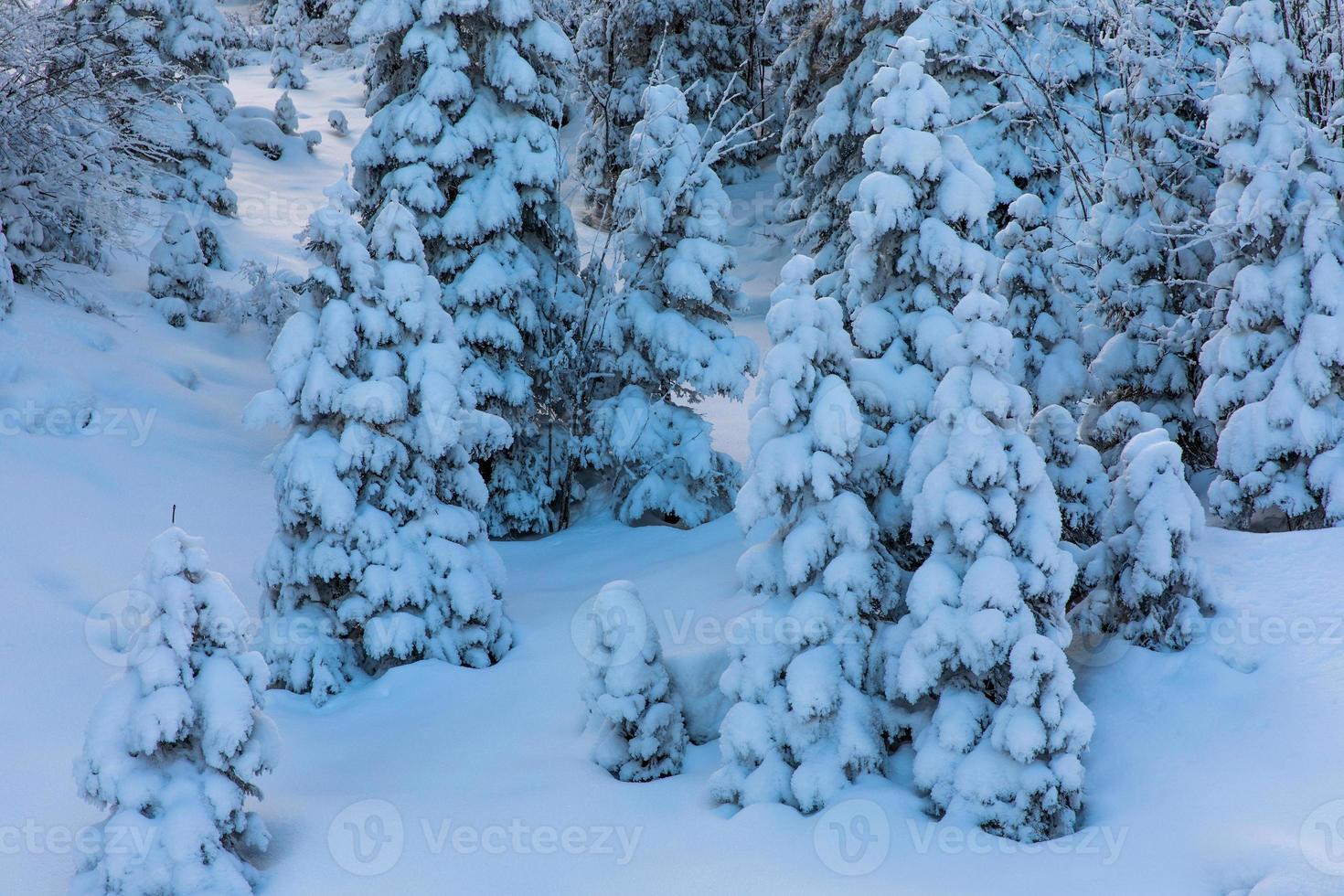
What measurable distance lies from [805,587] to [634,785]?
202cm

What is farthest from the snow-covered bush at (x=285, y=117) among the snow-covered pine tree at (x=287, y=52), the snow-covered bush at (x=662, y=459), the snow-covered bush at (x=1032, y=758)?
the snow-covered bush at (x=1032, y=758)

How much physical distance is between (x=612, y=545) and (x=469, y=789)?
6183 millimetres

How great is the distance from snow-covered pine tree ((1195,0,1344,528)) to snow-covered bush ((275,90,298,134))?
29867 millimetres

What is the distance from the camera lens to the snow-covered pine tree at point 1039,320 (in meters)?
11.6

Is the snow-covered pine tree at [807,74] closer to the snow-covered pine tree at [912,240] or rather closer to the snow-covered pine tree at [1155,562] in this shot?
the snow-covered pine tree at [912,240]

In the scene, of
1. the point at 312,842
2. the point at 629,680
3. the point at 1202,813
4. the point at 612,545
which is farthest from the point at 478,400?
the point at 1202,813

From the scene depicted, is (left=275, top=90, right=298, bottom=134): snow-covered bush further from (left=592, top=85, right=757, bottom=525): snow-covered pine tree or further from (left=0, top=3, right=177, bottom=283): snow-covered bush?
(left=592, top=85, right=757, bottom=525): snow-covered pine tree

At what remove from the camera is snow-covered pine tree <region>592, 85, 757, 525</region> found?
14953 mm

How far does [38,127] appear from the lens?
15.8m

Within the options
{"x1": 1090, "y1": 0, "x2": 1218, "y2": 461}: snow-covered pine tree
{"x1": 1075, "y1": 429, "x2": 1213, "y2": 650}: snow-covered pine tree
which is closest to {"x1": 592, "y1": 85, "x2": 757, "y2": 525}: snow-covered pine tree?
{"x1": 1090, "y1": 0, "x2": 1218, "y2": 461}: snow-covered pine tree

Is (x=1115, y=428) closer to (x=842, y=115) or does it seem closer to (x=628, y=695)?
(x=628, y=695)

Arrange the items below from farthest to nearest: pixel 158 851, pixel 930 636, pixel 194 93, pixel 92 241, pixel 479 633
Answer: pixel 194 93 < pixel 92 241 < pixel 479 633 < pixel 930 636 < pixel 158 851

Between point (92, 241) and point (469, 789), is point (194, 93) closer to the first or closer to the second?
point (92, 241)

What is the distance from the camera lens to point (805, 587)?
346 inches
